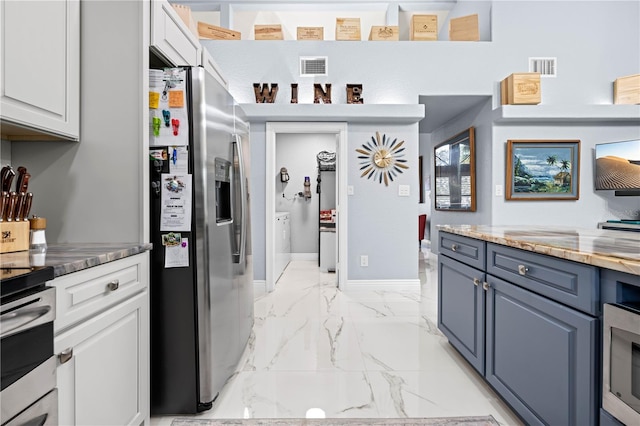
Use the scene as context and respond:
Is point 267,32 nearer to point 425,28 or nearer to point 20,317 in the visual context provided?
point 425,28

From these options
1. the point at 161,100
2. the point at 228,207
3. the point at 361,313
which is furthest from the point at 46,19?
the point at 361,313

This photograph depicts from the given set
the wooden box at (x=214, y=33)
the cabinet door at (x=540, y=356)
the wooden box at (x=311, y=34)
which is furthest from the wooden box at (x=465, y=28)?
the cabinet door at (x=540, y=356)

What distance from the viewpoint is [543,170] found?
3881mm

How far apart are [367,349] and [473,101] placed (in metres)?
3.42

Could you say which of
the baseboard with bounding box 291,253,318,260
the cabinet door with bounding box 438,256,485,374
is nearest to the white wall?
the cabinet door with bounding box 438,256,485,374

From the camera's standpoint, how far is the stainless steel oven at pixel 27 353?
0.74 meters

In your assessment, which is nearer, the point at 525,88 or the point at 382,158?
the point at 525,88

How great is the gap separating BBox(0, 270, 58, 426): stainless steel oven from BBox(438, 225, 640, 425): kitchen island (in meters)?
1.65

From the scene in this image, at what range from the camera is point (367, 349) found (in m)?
2.42

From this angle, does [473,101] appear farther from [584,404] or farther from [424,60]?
[584,404]

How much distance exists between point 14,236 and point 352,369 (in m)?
1.91

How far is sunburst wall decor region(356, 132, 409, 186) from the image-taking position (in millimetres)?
3955

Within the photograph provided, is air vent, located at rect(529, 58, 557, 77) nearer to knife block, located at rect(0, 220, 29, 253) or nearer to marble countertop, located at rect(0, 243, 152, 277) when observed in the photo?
marble countertop, located at rect(0, 243, 152, 277)

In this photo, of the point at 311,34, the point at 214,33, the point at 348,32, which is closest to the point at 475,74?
the point at 348,32
